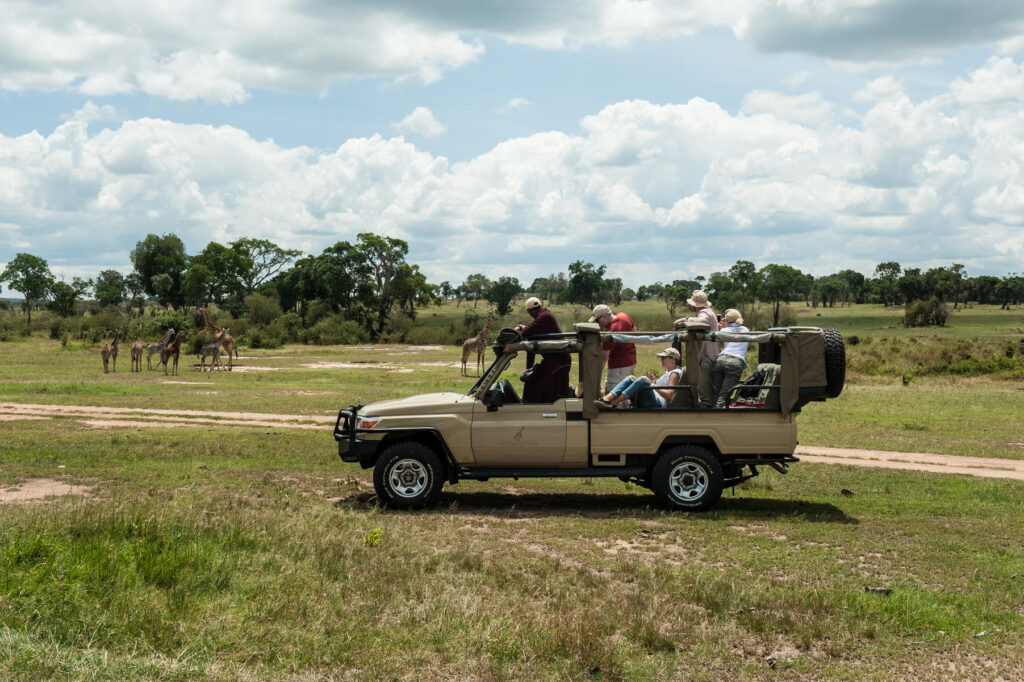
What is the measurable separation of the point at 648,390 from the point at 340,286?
238ft

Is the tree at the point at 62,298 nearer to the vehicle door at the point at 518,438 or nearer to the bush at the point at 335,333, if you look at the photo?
the bush at the point at 335,333

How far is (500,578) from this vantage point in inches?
287

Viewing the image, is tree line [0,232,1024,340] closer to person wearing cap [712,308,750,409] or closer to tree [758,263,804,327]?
tree [758,263,804,327]

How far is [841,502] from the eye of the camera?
11.5 meters

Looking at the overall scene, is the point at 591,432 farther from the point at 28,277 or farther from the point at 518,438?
the point at 28,277

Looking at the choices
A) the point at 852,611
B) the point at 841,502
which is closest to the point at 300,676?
the point at 852,611

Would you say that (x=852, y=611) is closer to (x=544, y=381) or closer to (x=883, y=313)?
(x=544, y=381)

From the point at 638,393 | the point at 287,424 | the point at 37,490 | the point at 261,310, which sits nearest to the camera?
the point at 638,393

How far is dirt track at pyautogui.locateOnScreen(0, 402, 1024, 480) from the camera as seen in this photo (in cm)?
1491

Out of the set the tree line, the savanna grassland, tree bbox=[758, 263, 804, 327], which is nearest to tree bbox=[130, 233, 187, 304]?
the tree line

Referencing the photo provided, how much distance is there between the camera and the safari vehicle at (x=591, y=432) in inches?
409

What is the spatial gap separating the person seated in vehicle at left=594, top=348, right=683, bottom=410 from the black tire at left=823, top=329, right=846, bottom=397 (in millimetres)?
1718

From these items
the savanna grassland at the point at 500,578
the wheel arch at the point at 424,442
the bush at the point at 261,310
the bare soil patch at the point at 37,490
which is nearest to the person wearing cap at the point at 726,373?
→ the savanna grassland at the point at 500,578

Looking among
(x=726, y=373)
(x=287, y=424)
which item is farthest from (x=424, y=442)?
(x=287, y=424)
